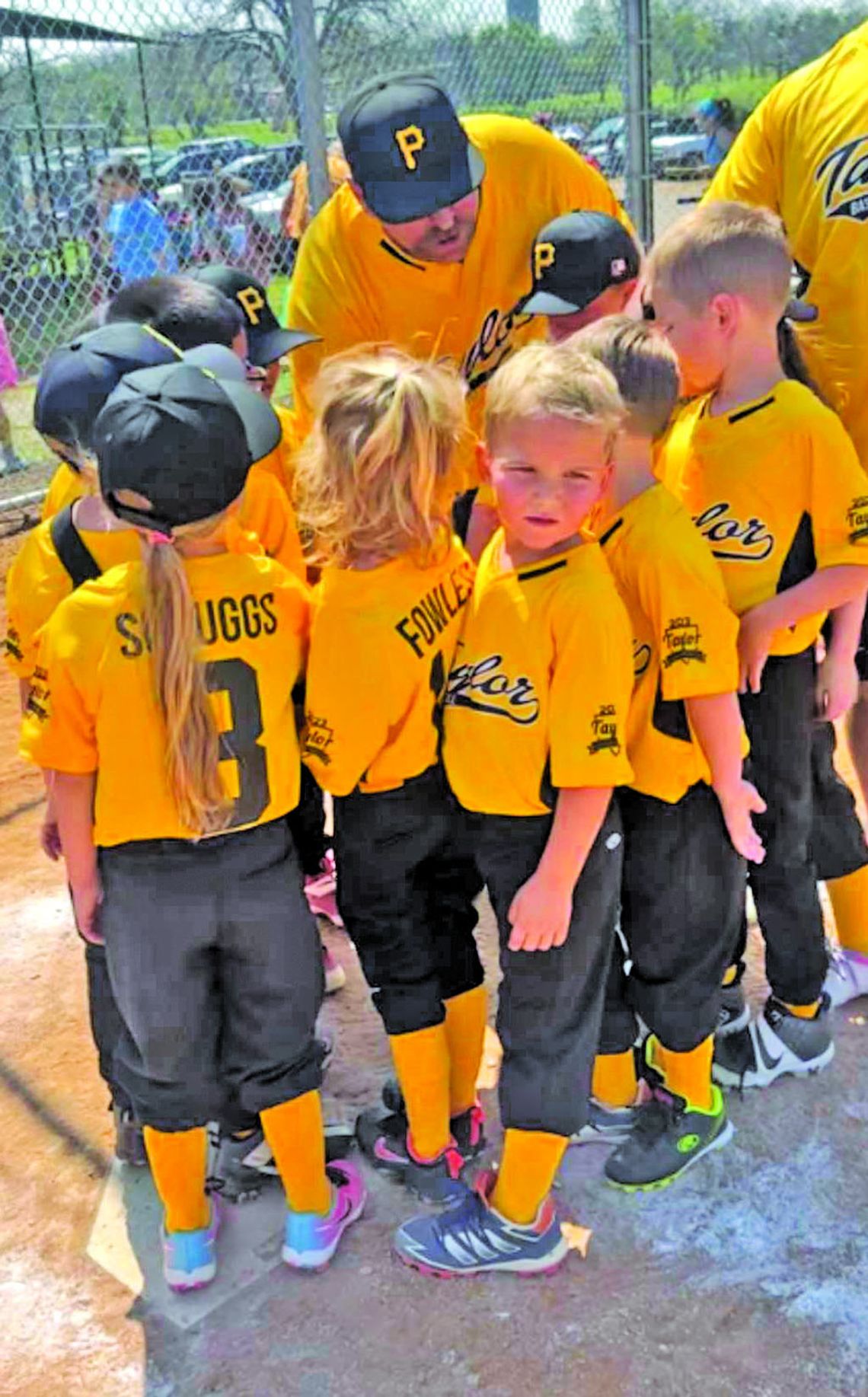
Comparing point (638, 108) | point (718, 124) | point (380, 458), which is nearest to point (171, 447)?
point (380, 458)

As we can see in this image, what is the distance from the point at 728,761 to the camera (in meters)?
2.15

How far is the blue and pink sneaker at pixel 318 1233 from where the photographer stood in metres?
2.31

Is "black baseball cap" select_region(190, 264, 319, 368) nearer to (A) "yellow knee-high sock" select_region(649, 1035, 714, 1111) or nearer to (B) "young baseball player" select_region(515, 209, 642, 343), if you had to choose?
(B) "young baseball player" select_region(515, 209, 642, 343)

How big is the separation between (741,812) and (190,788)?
923 mm

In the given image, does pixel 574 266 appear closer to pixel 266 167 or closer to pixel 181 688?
pixel 181 688

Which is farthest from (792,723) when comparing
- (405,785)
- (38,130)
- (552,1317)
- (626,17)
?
(38,130)

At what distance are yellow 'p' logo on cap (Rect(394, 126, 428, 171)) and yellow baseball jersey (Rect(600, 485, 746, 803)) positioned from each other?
96 cm

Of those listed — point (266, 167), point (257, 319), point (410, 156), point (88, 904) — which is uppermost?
point (410, 156)

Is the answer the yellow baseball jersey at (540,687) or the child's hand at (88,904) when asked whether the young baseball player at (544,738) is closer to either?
the yellow baseball jersey at (540,687)

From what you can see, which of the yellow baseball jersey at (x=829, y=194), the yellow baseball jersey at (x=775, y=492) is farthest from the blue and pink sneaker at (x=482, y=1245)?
the yellow baseball jersey at (x=829, y=194)

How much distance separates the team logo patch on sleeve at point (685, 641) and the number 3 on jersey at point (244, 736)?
67cm

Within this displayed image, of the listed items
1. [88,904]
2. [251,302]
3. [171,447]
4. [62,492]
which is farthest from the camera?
[251,302]

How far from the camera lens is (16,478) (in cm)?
841

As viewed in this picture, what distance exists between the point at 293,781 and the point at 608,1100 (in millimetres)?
1006
